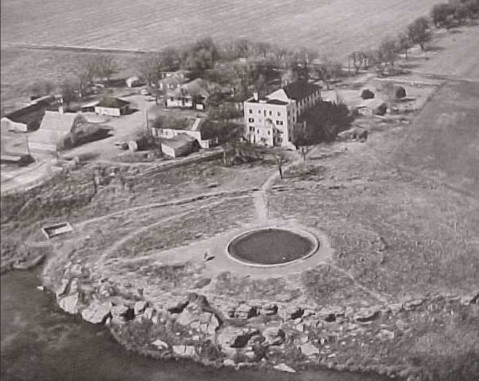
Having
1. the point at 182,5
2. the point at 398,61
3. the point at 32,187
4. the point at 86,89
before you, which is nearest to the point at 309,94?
the point at 398,61

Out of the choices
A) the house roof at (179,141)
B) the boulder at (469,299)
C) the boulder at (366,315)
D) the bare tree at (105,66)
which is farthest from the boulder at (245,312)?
the bare tree at (105,66)

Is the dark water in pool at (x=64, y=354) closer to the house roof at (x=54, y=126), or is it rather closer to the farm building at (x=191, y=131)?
the house roof at (x=54, y=126)

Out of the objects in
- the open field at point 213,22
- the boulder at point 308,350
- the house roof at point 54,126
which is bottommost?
the boulder at point 308,350

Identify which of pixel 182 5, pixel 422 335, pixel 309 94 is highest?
pixel 182 5

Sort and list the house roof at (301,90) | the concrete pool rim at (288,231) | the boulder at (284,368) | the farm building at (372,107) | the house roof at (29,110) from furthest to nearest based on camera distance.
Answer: the farm building at (372,107) → the house roof at (301,90) → the concrete pool rim at (288,231) → the boulder at (284,368) → the house roof at (29,110)

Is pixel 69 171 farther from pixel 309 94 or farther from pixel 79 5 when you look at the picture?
pixel 309 94

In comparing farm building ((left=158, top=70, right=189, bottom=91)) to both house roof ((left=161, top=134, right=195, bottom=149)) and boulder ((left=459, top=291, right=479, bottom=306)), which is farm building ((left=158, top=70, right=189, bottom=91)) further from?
boulder ((left=459, top=291, right=479, bottom=306))

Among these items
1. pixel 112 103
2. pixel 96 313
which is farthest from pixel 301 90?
pixel 96 313
